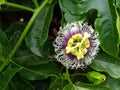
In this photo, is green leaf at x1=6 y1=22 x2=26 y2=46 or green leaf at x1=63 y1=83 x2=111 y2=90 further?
green leaf at x1=6 y1=22 x2=26 y2=46

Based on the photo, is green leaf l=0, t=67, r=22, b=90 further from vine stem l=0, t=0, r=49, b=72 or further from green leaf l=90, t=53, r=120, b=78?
green leaf l=90, t=53, r=120, b=78

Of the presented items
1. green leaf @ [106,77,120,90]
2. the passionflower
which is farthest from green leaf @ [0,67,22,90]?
green leaf @ [106,77,120,90]

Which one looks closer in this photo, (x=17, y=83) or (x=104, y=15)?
(x=104, y=15)

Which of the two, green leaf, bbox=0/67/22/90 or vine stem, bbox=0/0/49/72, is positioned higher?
vine stem, bbox=0/0/49/72

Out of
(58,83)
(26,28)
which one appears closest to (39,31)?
(26,28)

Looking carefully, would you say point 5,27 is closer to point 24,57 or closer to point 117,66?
point 24,57

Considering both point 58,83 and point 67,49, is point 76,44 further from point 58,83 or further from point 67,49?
Answer: point 58,83

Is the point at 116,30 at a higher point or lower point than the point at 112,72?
higher

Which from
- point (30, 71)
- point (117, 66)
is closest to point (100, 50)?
point (117, 66)
